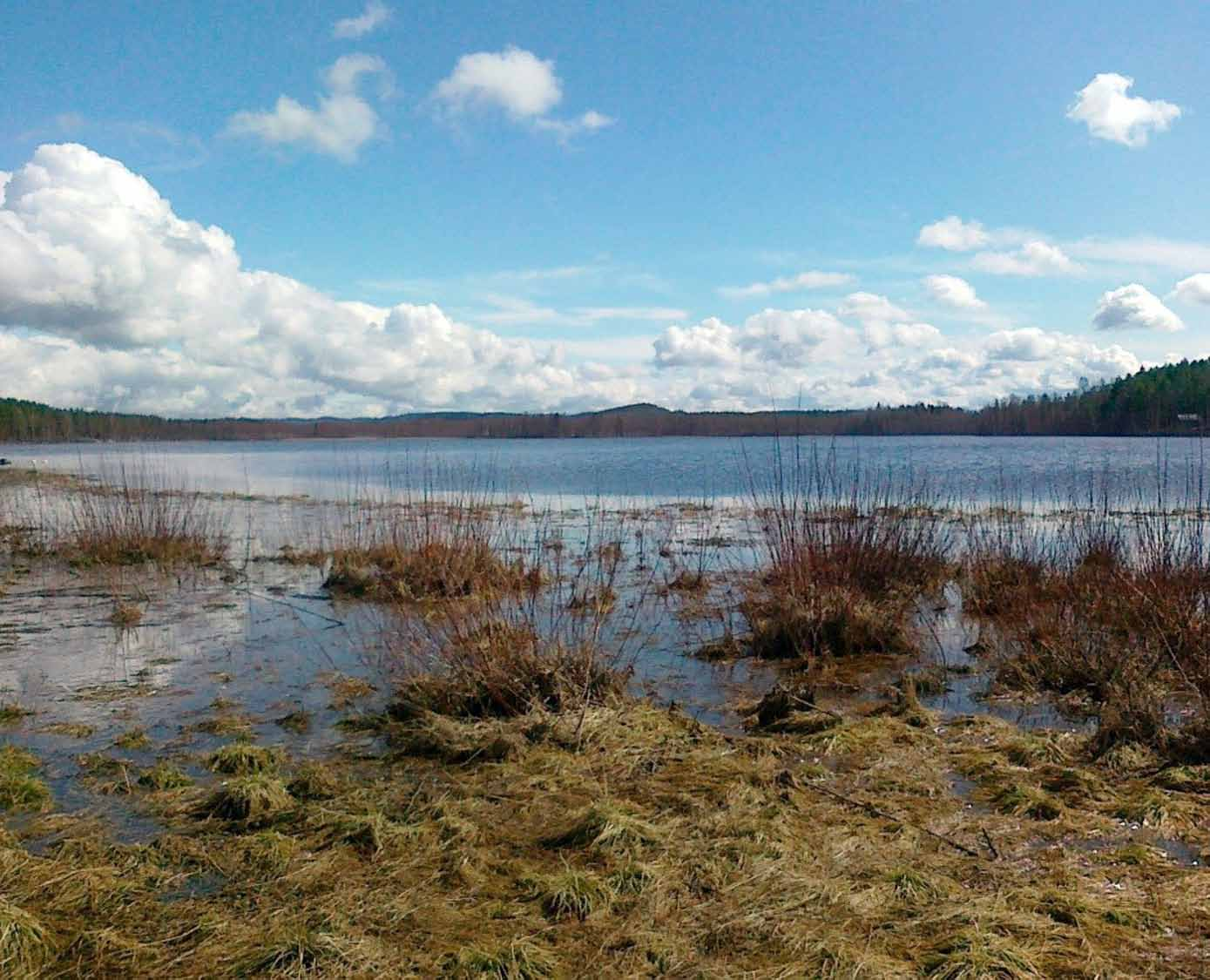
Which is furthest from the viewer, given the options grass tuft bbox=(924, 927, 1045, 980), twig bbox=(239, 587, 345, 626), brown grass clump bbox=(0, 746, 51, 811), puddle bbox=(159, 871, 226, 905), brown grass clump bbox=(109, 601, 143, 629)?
twig bbox=(239, 587, 345, 626)

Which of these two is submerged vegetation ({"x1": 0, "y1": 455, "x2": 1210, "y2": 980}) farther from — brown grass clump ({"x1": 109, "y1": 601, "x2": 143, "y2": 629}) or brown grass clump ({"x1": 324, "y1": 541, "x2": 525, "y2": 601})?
brown grass clump ({"x1": 109, "y1": 601, "x2": 143, "y2": 629})

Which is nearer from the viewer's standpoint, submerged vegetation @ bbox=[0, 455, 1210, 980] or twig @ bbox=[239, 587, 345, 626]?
submerged vegetation @ bbox=[0, 455, 1210, 980]

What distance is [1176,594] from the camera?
29.7 ft

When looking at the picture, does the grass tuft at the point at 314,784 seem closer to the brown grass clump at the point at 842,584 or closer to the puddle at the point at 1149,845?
the puddle at the point at 1149,845

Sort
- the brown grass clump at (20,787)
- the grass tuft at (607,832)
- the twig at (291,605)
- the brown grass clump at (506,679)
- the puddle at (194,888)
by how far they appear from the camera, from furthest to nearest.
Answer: the twig at (291,605), the brown grass clump at (506,679), the brown grass clump at (20,787), the grass tuft at (607,832), the puddle at (194,888)

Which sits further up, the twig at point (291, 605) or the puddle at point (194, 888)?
the puddle at point (194, 888)

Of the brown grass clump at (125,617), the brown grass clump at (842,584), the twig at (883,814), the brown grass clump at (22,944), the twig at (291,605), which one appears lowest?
the twig at (291,605)

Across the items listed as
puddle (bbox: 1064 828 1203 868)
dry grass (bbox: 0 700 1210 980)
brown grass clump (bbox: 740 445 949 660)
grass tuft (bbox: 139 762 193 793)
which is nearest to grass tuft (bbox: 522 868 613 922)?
dry grass (bbox: 0 700 1210 980)

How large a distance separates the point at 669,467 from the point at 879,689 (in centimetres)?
4206

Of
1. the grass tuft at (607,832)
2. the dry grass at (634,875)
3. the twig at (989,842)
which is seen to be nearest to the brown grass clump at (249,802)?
the dry grass at (634,875)

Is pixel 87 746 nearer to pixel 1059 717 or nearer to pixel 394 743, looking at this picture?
pixel 394 743

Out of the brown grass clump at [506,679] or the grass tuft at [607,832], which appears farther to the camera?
the brown grass clump at [506,679]

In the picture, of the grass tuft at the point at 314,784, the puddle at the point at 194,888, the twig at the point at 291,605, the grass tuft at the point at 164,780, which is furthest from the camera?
the twig at the point at 291,605

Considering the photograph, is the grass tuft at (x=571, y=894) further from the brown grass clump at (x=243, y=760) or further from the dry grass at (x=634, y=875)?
the brown grass clump at (x=243, y=760)
